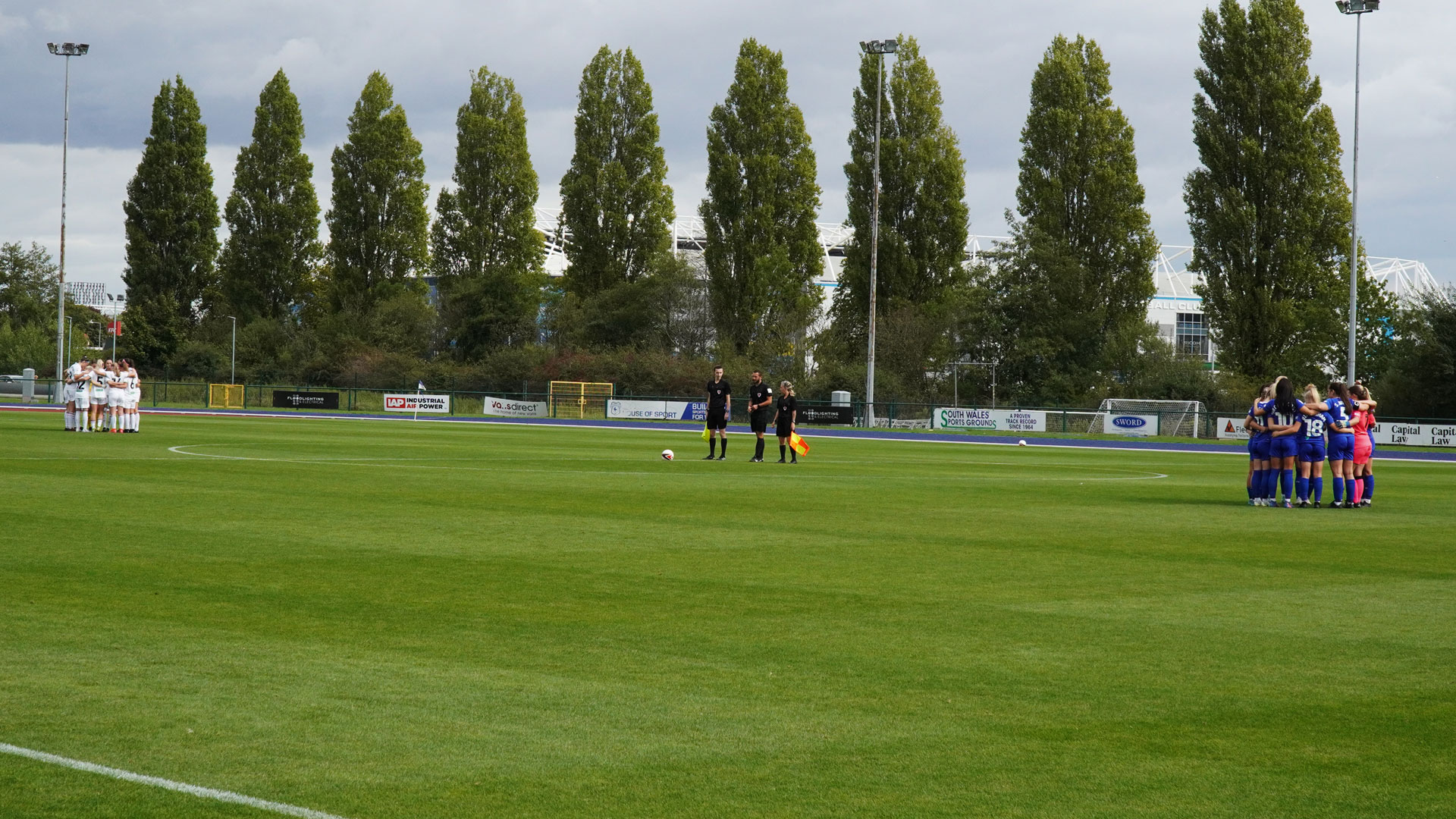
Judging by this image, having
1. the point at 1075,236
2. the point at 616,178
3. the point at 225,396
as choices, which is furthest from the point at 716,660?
the point at 225,396

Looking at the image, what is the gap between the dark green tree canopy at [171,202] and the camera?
87312 millimetres

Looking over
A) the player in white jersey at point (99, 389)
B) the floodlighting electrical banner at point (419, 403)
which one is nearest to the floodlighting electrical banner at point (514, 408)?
the floodlighting electrical banner at point (419, 403)

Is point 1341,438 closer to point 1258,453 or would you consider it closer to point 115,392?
point 1258,453

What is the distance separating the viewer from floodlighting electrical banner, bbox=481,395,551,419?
70.5 metres

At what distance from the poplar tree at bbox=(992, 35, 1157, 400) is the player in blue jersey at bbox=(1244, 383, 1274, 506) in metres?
47.7

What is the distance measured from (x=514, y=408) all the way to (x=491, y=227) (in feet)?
51.0

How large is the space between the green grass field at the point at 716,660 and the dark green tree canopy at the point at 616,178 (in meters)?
60.7

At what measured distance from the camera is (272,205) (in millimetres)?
86000

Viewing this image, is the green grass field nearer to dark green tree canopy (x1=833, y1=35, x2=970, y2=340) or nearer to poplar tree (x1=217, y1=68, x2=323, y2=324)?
dark green tree canopy (x1=833, y1=35, x2=970, y2=340)

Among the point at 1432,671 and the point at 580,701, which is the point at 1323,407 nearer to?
the point at 1432,671

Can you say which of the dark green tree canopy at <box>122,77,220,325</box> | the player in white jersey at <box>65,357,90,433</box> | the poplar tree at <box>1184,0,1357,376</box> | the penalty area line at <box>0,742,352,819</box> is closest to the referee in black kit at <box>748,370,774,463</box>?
the player in white jersey at <box>65,357,90,433</box>

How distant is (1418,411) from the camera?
52688 mm

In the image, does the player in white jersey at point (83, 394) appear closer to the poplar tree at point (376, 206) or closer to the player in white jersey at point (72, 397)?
the player in white jersey at point (72, 397)

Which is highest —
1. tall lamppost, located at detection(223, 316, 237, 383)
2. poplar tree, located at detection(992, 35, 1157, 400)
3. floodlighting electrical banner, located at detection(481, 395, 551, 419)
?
poplar tree, located at detection(992, 35, 1157, 400)
